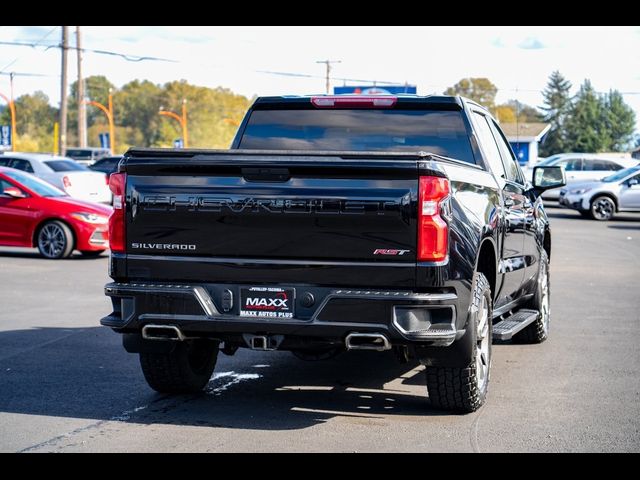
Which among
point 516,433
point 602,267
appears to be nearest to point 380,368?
point 516,433

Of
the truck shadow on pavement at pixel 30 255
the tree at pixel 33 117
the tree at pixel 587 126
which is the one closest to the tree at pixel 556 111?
the tree at pixel 587 126

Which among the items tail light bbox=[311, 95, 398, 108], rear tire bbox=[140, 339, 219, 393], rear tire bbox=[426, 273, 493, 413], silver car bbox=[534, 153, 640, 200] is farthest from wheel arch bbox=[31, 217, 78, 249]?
silver car bbox=[534, 153, 640, 200]

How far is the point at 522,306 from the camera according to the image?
9.62m

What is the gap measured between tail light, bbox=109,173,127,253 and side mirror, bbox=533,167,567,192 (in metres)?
4.69

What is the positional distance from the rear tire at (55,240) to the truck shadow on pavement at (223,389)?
8.01m

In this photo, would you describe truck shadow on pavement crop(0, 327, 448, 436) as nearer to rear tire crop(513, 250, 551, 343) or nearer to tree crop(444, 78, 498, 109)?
rear tire crop(513, 250, 551, 343)

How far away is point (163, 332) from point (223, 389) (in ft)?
4.51

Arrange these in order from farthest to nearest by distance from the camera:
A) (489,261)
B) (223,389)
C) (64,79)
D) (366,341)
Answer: (64,79), (223,389), (489,261), (366,341)

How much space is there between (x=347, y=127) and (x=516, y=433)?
2867 millimetres

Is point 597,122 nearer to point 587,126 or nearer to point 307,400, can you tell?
point 587,126

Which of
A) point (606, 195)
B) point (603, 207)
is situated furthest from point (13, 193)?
point (606, 195)

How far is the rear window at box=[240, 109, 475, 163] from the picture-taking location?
8000 mm

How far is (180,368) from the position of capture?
716 centimetres

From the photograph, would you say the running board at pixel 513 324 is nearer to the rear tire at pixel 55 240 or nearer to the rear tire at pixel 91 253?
the rear tire at pixel 55 240
